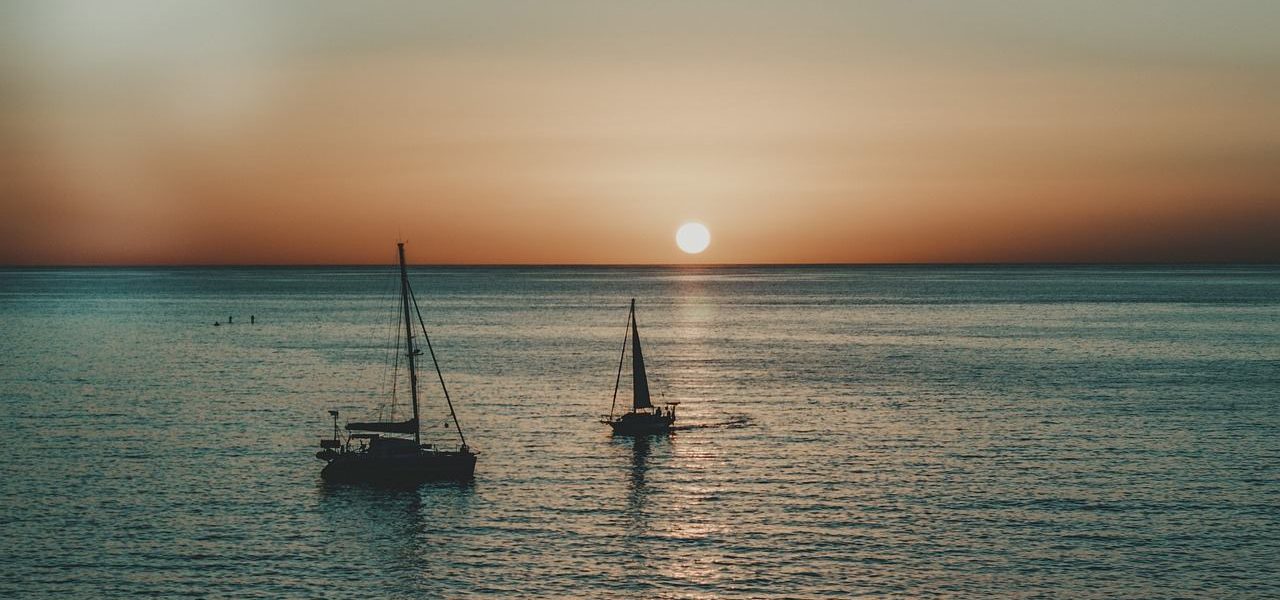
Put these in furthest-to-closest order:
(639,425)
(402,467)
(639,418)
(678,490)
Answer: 1. (639,418)
2. (639,425)
3. (402,467)
4. (678,490)

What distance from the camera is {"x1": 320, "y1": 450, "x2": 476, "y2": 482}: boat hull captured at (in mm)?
68562

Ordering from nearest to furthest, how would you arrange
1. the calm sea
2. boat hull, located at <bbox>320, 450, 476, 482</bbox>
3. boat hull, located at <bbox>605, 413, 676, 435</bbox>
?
the calm sea < boat hull, located at <bbox>320, 450, 476, 482</bbox> < boat hull, located at <bbox>605, 413, 676, 435</bbox>

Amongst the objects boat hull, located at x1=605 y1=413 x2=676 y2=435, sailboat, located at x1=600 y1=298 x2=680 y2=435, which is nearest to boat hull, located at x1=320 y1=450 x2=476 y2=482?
boat hull, located at x1=605 y1=413 x2=676 y2=435

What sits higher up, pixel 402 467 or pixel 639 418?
pixel 639 418

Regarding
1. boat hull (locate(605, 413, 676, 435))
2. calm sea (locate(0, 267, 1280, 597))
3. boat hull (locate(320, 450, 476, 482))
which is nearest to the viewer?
calm sea (locate(0, 267, 1280, 597))

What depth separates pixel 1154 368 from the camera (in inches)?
5015

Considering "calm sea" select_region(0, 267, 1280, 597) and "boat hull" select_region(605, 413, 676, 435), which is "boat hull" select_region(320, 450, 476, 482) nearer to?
"calm sea" select_region(0, 267, 1280, 597)

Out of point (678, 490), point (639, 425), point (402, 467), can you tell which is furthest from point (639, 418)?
point (402, 467)

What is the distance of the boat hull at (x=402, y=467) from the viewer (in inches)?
2699

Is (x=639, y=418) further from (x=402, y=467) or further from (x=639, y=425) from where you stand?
(x=402, y=467)

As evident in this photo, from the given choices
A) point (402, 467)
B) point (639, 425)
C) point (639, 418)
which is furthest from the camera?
point (639, 418)

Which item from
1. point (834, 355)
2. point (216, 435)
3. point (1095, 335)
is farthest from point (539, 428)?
point (1095, 335)

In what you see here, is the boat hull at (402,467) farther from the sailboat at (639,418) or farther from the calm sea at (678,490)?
the sailboat at (639,418)

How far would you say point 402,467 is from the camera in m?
69.3
